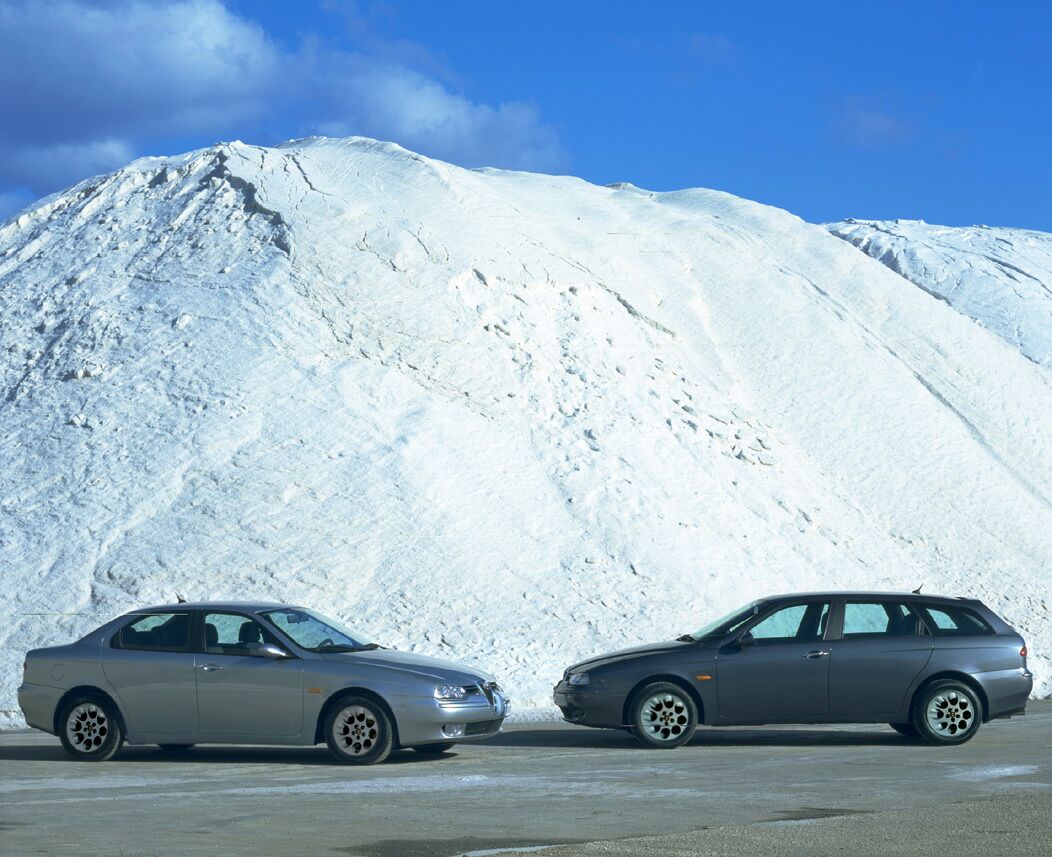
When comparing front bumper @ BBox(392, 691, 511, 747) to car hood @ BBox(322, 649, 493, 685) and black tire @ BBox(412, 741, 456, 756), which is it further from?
black tire @ BBox(412, 741, 456, 756)

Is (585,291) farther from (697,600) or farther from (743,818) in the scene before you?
(743,818)

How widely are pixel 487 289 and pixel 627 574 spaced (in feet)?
21.8

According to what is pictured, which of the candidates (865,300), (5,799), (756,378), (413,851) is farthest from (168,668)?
(865,300)

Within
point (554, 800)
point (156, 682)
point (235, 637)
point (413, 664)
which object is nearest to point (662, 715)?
point (413, 664)

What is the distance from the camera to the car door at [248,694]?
1104 cm

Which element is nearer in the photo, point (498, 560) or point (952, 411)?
point (498, 560)

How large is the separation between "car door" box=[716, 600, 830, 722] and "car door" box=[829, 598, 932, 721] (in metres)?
0.13

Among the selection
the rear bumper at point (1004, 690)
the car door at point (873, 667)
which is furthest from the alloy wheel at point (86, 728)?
the rear bumper at point (1004, 690)

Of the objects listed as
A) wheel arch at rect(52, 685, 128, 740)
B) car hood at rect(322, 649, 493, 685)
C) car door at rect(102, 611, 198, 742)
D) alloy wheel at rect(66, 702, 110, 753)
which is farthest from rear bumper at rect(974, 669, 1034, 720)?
alloy wheel at rect(66, 702, 110, 753)

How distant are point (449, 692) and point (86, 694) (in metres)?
2.99

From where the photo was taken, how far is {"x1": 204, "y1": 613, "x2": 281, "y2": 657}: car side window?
11281mm

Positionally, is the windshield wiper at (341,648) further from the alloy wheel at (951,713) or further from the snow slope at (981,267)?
the snow slope at (981,267)

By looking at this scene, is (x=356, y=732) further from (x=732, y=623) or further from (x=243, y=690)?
(x=732, y=623)

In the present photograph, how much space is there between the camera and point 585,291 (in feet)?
79.0
